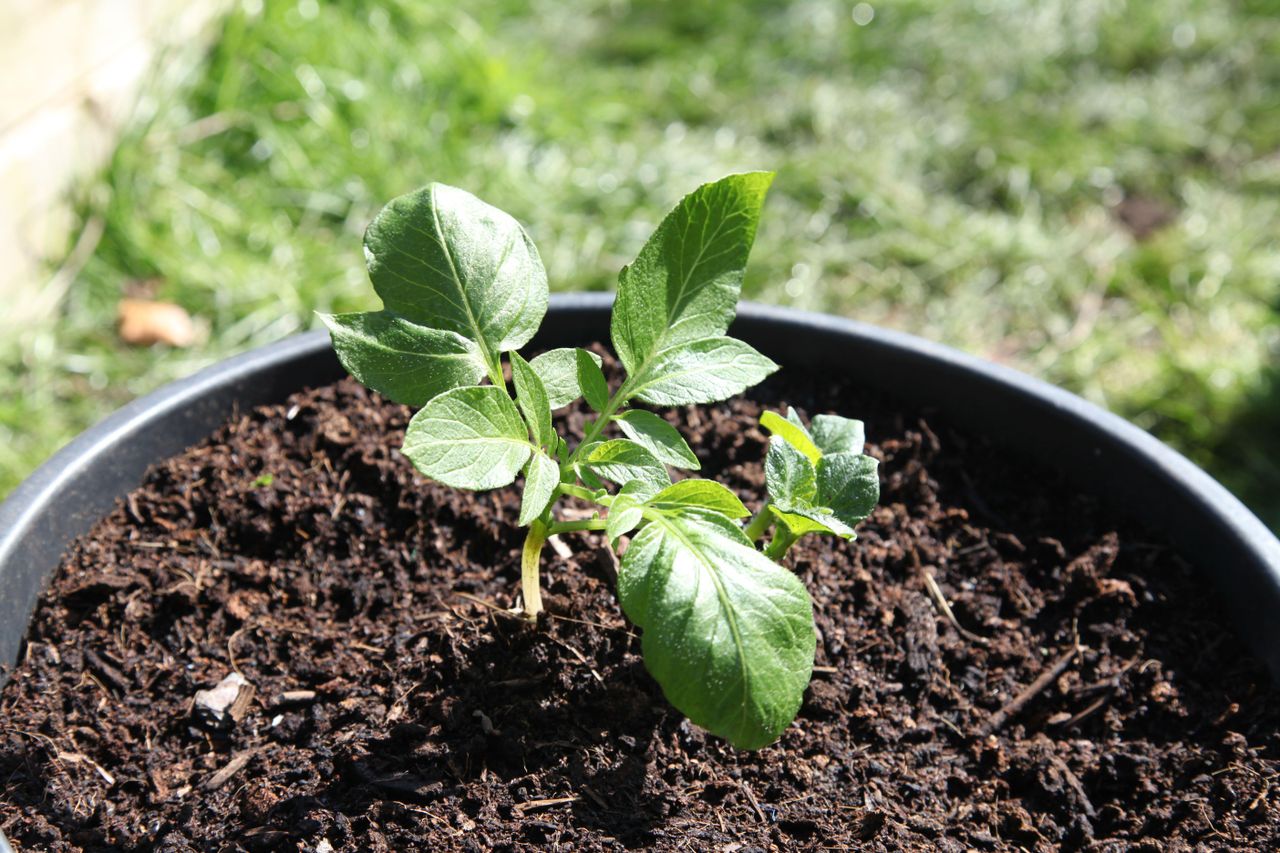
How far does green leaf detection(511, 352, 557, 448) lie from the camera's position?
0.90 metres

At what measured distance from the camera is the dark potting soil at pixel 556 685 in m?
0.93

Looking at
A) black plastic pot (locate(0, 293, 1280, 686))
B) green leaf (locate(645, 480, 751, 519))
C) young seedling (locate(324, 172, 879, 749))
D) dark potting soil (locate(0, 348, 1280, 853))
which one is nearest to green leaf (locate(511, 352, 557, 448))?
young seedling (locate(324, 172, 879, 749))

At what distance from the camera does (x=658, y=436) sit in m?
0.93

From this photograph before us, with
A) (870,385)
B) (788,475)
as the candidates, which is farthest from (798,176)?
(788,475)

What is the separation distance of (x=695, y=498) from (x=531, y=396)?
0.16m

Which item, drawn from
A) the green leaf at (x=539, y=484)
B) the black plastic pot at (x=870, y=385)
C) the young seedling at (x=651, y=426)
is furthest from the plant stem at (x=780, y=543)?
the black plastic pot at (x=870, y=385)

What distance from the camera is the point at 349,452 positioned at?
123 cm

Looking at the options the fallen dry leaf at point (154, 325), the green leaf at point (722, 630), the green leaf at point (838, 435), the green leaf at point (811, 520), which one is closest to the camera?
the green leaf at point (722, 630)

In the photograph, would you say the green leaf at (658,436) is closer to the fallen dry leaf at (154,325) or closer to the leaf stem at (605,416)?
the leaf stem at (605,416)

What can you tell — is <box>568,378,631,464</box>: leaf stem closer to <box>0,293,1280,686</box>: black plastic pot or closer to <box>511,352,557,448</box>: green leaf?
<box>511,352,557,448</box>: green leaf

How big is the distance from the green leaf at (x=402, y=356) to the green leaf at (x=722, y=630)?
23 cm

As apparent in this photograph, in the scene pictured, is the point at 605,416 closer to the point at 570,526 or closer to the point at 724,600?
the point at 570,526

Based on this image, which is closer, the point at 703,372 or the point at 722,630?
the point at 722,630

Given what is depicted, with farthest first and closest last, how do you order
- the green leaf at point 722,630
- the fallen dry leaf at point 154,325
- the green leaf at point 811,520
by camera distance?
the fallen dry leaf at point 154,325
the green leaf at point 811,520
the green leaf at point 722,630
